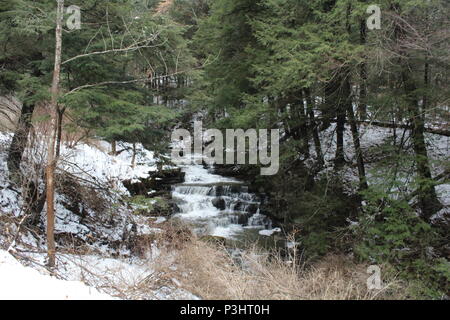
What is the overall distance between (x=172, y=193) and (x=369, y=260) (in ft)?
29.0

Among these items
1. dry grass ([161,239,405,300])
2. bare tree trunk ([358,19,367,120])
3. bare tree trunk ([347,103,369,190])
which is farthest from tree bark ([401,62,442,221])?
dry grass ([161,239,405,300])

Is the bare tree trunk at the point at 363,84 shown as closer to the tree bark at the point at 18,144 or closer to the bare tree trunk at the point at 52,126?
the bare tree trunk at the point at 52,126

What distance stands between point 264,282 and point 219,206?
7662 mm

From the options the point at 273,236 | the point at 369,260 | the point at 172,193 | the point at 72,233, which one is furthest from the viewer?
the point at 172,193

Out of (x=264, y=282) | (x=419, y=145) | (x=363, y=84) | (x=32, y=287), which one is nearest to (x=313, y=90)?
(x=363, y=84)

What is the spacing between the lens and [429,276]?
6840mm

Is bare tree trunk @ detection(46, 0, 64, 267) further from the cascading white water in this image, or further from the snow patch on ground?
the cascading white water

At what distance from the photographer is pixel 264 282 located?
541 centimetres

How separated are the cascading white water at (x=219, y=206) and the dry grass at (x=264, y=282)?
3604 millimetres

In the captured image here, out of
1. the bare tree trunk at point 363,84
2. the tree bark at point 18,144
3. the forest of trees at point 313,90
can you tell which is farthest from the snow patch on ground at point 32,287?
the bare tree trunk at point 363,84

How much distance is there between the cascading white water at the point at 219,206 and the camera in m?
11.6

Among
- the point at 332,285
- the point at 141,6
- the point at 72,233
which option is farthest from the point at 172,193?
the point at 332,285

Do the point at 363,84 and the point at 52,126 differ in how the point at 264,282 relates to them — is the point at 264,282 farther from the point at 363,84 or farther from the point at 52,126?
the point at 363,84

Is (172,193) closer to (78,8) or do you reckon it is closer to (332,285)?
(78,8)
